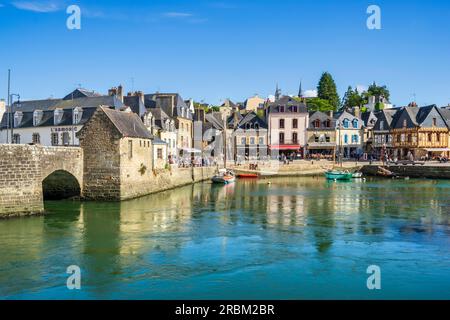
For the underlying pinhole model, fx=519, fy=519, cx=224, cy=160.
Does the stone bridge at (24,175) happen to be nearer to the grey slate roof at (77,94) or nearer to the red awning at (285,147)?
the grey slate roof at (77,94)

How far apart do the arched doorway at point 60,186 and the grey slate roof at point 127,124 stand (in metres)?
4.13

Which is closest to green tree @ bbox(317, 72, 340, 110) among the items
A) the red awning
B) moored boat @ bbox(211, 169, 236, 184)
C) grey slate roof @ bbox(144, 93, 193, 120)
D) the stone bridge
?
the red awning

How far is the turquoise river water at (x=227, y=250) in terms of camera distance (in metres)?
13.8

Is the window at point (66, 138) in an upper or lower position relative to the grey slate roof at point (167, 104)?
lower

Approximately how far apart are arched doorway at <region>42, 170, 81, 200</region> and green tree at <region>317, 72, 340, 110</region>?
3112 inches

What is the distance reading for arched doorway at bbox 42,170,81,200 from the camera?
31.1 metres

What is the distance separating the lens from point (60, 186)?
31828mm

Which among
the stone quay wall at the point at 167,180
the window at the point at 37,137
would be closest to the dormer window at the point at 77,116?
the window at the point at 37,137

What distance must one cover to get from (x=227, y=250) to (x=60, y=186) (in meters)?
17.1

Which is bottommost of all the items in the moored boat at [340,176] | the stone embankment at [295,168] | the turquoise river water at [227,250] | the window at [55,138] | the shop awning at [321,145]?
the turquoise river water at [227,250]

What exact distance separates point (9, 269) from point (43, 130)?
1205 inches

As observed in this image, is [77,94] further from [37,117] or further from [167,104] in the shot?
[167,104]

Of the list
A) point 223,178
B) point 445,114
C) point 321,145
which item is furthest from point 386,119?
point 223,178

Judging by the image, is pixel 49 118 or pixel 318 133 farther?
pixel 318 133
